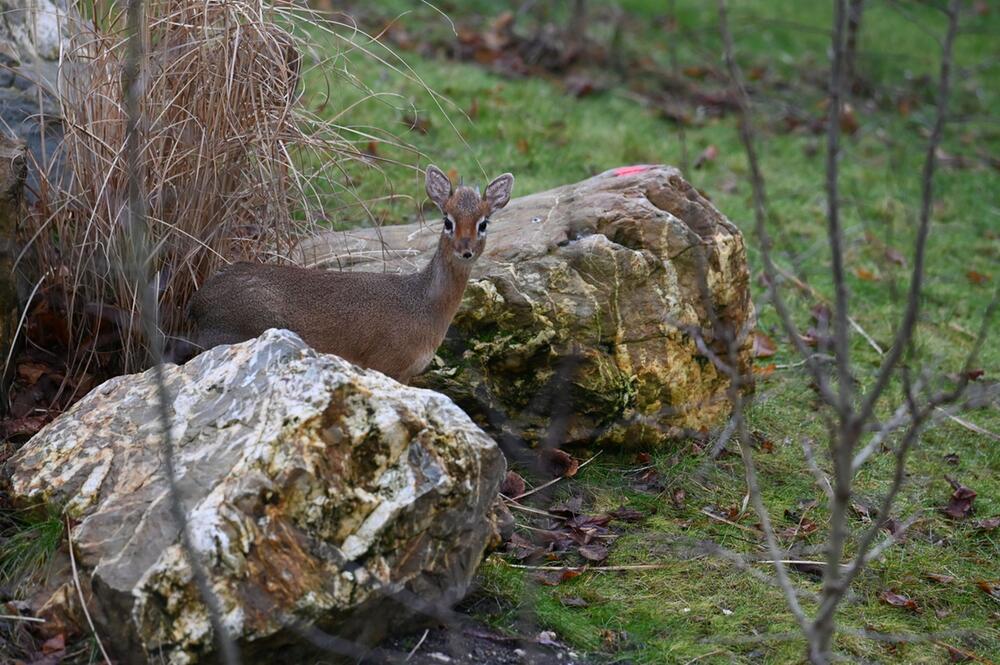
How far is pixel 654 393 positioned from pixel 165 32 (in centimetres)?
247

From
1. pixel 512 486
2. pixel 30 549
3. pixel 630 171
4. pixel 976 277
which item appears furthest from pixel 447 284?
pixel 976 277

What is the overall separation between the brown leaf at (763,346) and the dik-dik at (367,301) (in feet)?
6.85

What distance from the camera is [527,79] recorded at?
9.86 m

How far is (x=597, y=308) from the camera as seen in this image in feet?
15.9

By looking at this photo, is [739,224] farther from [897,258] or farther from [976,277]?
[976,277]

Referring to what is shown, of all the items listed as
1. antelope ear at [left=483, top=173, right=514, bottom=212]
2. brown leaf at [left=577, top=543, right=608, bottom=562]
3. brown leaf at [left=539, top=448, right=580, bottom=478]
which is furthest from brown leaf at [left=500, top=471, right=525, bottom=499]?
antelope ear at [left=483, top=173, right=514, bottom=212]

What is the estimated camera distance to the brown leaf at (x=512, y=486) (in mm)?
4547

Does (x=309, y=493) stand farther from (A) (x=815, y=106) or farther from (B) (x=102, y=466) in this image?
(A) (x=815, y=106)

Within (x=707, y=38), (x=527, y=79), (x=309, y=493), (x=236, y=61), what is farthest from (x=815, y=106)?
(x=309, y=493)

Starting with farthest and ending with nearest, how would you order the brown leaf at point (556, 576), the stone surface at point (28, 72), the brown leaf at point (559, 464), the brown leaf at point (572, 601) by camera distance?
the stone surface at point (28, 72)
the brown leaf at point (559, 464)
the brown leaf at point (556, 576)
the brown leaf at point (572, 601)

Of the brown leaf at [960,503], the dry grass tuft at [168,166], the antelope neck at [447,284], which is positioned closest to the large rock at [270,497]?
the dry grass tuft at [168,166]

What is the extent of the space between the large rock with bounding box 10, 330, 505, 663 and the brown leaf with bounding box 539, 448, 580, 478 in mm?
1124

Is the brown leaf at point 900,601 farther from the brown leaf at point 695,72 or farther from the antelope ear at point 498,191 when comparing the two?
the brown leaf at point 695,72

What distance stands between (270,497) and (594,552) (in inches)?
58.4
